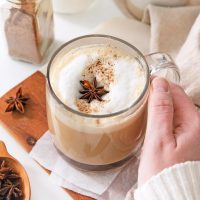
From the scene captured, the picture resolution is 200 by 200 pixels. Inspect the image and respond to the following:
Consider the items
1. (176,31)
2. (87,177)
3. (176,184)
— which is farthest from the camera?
(176,31)

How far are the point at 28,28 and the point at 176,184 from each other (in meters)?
0.40

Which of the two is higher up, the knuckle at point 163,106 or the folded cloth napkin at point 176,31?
the knuckle at point 163,106

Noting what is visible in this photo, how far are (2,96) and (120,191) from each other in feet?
0.89

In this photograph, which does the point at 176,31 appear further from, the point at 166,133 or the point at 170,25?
the point at 166,133

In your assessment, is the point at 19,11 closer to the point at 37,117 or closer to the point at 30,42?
the point at 30,42

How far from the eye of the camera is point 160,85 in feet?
2.19

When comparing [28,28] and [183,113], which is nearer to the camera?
[183,113]

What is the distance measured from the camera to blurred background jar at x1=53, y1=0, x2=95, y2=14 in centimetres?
95

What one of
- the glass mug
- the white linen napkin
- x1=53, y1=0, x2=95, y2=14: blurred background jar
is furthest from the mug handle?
x1=53, y1=0, x2=95, y2=14: blurred background jar

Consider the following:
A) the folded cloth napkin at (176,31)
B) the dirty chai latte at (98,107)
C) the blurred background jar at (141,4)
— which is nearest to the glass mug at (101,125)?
the dirty chai latte at (98,107)

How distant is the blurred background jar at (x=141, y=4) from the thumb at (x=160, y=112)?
0.98 ft

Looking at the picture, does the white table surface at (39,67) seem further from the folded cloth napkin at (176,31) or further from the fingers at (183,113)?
the fingers at (183,113)

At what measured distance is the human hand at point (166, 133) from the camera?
62 cm

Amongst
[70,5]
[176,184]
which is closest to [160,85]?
[176,184]
